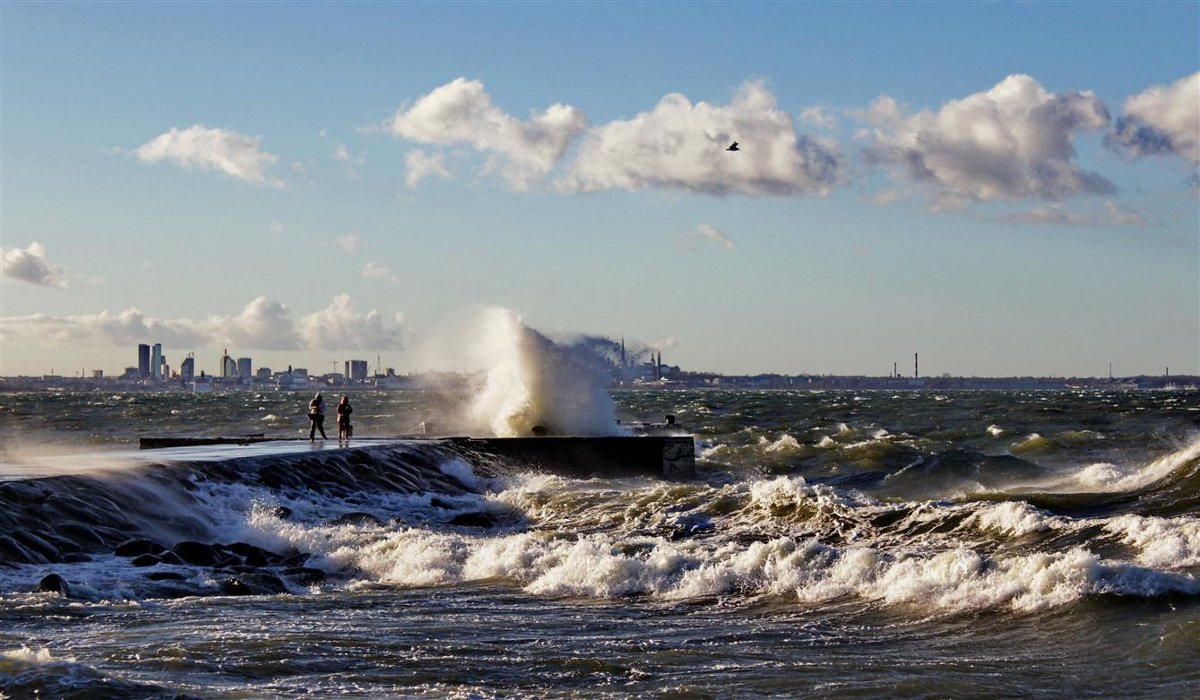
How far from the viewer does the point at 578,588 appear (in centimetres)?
1547

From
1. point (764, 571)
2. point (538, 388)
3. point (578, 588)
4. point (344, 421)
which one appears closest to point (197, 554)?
point (578, 588)

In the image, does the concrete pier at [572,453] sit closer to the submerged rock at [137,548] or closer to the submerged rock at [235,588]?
the submerged rock at [137,548]

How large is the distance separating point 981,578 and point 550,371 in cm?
3170

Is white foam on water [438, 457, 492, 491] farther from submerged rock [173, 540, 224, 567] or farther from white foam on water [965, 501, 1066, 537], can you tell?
white foam on water [965, 501, 1066, 537]

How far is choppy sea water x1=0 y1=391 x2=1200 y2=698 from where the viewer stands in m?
10.4

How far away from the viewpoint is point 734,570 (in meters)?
15.4

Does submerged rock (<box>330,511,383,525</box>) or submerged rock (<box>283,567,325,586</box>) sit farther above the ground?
submerged rock (<box>330,511,383,525</box>)

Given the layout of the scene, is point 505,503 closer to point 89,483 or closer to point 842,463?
point 89,483

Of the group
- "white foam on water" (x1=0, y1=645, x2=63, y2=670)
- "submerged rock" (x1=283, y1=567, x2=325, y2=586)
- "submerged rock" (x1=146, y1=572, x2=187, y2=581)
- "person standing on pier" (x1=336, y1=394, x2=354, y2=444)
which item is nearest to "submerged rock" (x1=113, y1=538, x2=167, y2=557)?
"submerged rock" (x1=146, y1=572, x2=187, y2=581)

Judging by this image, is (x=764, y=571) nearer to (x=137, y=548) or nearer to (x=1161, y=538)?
(x=1161, y=538)

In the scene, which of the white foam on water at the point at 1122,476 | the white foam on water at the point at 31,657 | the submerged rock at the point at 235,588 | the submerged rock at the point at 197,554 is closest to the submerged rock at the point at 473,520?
the submerged rock at the point at 197,554

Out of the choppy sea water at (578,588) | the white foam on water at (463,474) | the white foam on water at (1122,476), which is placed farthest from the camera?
the white foam on water at (463,474)

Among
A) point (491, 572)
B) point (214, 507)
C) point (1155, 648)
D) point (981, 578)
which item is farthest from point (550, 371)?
point (1155, 648)

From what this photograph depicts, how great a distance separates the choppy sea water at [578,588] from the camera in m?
10.4
